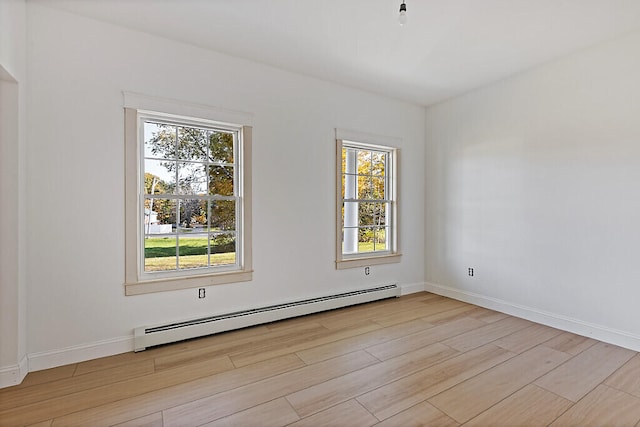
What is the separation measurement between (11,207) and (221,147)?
5.78 feet

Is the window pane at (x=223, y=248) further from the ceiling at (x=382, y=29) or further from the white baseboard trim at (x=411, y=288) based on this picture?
the white baseboard trim at (x=411, y=288)

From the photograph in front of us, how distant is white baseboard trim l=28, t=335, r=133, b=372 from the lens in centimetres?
249

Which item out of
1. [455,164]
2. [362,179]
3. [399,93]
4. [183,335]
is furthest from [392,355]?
[399,93]

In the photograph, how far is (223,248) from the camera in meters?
3.40

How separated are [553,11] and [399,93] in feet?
6.53

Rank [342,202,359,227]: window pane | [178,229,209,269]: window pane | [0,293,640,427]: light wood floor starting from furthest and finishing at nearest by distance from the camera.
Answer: [342,202,359,227]: window pane
[178,229,209,269]: window pane
[0,293,640,427]: light wood floor

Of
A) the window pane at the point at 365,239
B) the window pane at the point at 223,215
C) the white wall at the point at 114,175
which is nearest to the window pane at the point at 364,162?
the white wall at the point at 114,175

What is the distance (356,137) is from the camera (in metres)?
4.20

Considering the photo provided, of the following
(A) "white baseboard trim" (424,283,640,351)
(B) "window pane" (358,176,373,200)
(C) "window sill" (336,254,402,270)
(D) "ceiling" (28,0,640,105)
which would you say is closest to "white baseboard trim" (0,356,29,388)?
(D) "ceiling" (28,0,640,105)

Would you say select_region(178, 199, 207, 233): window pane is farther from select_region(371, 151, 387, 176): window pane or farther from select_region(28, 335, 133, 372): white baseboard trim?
select_region(371, 151, 387, 176): window pane

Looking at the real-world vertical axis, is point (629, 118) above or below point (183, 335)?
above

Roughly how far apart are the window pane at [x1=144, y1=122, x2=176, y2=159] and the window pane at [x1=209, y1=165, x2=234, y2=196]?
0.42m

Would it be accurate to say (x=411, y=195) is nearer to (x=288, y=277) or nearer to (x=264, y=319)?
(x=288, y=277)

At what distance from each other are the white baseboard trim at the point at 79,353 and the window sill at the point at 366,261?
2.42 metres
